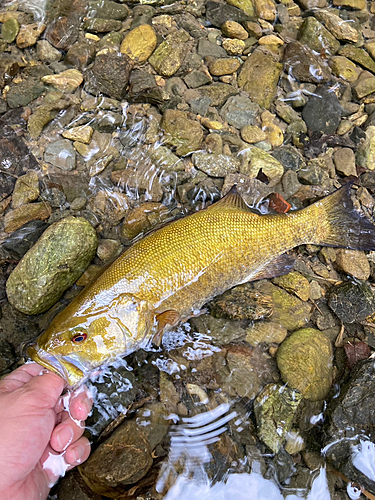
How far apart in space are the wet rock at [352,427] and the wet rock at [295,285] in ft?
3.47

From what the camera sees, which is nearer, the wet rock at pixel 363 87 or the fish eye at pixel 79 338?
the fish eye at pixel 79 338

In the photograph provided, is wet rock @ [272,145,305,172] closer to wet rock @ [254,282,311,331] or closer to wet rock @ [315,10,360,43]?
wet rock @ [254,282,311,331]

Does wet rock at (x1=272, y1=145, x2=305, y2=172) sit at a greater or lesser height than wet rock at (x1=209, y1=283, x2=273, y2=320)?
greater

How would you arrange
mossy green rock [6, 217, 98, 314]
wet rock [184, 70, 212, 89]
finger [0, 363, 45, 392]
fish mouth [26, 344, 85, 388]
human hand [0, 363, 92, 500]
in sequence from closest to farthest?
human hand [0, 363, 92, 500]
finger [0, 363, 45, 392]
fish mouth [26, 344, 85, 388]
mossy green rock [6, 217, 98, 314]
wet rock [184, 70, 212, 89]

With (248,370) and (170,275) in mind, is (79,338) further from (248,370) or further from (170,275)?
(248,370)

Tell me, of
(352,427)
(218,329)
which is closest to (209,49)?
(218,329)

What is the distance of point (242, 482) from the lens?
11.5 feet

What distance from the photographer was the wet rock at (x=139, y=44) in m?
5.02

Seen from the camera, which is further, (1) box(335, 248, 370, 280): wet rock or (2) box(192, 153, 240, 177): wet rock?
(2) box(192, 153, 240, 177): wet rock

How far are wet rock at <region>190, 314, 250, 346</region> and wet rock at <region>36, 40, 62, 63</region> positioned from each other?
4.03 m

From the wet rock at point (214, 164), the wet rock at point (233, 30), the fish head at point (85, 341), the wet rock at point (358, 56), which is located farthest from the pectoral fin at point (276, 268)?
the wet rock at point (358, 56)

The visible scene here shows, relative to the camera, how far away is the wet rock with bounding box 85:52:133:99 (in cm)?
479

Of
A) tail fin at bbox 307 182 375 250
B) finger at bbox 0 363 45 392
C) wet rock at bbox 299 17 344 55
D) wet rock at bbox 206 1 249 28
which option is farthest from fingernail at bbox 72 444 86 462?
wet rock at bbox 299 17 344 55

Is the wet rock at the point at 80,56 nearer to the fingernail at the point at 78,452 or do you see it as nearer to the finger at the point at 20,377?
the finger at the point at 20,377
